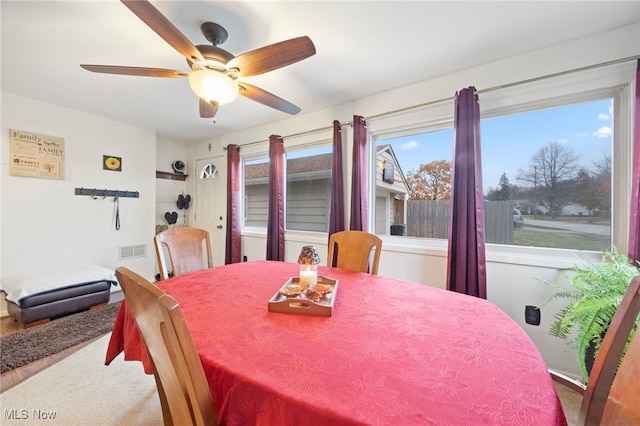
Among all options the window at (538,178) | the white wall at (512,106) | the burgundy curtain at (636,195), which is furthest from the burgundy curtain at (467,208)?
the burgundy curtain at (636,195)

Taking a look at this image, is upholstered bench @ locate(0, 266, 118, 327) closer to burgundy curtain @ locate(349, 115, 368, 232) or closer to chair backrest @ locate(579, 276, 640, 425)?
burgundy curtain @ locate(349, 115, 368, 232)

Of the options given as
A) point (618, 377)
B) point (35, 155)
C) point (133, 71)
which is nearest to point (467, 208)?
point (618, 377)

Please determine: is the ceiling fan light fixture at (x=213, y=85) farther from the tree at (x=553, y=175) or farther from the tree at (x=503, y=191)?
the tree at (x=553, y=175)

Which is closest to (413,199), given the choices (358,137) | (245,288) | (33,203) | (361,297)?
(358,137)

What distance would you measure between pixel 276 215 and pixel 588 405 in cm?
304

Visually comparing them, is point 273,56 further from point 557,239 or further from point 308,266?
point 557,239

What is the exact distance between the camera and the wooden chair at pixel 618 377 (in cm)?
53

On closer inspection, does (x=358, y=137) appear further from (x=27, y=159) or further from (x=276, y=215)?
(x=27, y=159)

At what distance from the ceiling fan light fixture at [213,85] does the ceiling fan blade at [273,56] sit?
3.5 inches

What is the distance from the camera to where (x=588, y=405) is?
2.00ft

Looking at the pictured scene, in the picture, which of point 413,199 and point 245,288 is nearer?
point 245,288

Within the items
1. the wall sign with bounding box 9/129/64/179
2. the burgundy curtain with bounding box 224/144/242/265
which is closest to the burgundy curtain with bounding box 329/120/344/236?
the burgundy curtain with bounding box 224/144/242/265

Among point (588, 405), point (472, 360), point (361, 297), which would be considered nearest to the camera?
point (588, 405)

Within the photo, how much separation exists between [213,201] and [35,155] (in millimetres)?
2101
